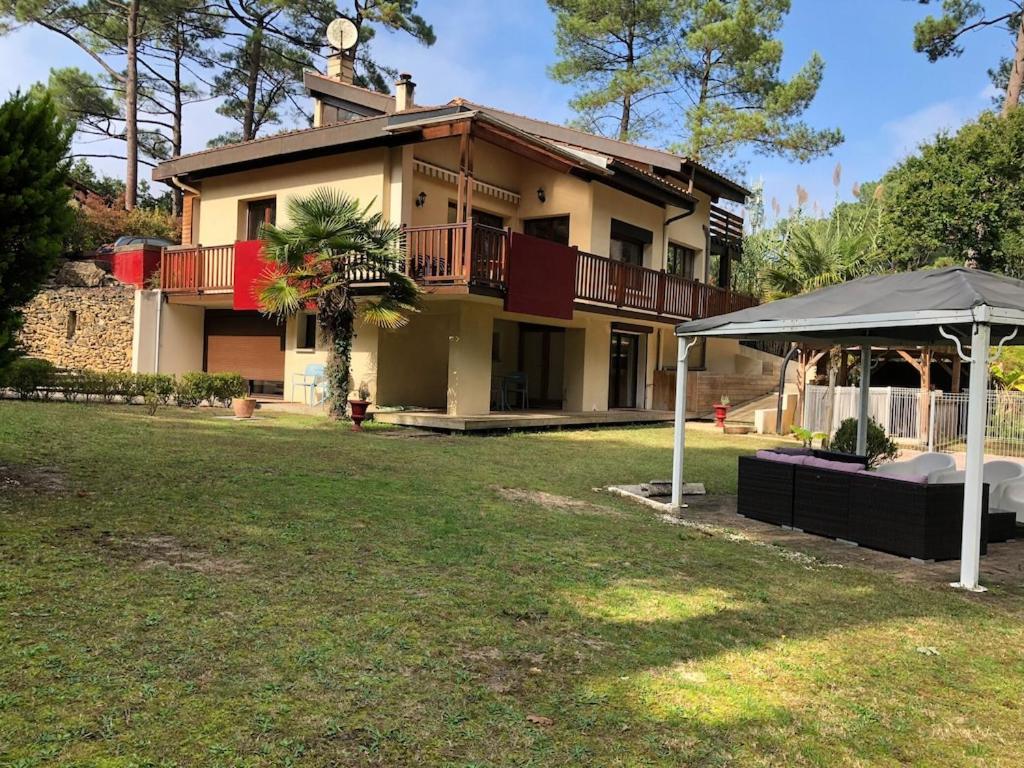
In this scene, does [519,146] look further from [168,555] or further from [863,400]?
[168,555]

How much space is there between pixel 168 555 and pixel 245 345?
51.1ft

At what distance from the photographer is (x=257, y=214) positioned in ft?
62.8

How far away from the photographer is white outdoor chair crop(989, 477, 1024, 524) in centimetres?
786

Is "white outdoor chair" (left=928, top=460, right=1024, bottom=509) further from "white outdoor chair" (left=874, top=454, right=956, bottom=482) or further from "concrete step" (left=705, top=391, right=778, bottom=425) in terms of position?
"concrete step" (left=705, top=391, right=778, bottom=425)

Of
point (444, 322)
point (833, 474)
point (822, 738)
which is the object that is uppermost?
point (444, 322)

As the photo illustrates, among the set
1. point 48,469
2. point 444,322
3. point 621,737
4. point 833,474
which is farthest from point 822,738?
point 444,322

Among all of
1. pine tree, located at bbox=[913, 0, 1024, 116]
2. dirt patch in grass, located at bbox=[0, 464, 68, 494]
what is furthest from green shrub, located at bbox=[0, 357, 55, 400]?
pine tree, located at bbox=[913, 0, 1024, 116]

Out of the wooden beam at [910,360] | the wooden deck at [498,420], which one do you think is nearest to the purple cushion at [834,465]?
the wooden deck at [498,420]

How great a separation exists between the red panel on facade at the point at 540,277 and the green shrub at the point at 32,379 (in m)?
8.97

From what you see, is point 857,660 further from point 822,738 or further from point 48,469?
point 48,469

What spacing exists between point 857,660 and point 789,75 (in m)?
29.9

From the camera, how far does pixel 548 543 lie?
6.15m

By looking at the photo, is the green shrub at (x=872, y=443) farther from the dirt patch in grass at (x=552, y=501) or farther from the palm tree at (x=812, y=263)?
the palm tree at (x=812, y=263)

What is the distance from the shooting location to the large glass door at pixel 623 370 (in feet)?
67.9
